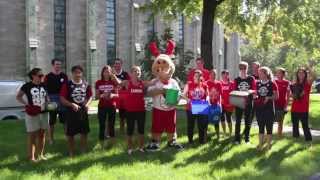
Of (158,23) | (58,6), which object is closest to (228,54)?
(158,23)

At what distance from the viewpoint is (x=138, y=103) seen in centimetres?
1071

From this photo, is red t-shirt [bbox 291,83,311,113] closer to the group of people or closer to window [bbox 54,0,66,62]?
the group of people

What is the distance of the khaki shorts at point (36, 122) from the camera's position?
9.99m

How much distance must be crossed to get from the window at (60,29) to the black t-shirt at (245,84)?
29.8 m

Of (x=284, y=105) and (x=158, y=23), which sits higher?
(x=158, y=23)

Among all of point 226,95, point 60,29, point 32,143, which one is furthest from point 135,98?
point 60,29

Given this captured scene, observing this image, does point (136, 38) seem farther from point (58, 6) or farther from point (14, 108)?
point (14, 108)

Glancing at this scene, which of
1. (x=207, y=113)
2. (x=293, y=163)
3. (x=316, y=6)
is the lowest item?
(x=293, y=163)

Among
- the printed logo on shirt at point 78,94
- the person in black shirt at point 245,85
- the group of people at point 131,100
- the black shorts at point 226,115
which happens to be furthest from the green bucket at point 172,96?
the black shorts at point 226,115

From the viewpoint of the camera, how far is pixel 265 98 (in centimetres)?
1155

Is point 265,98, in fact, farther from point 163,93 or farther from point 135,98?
point 135,98

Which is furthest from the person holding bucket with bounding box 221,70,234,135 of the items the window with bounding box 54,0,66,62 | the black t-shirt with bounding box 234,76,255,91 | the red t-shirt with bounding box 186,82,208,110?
the window with bounding box 54,0,66,62

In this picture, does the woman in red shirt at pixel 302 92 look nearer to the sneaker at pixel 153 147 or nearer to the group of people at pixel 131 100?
the group of people at pixel 131 100

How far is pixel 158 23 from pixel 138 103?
38.1 m
